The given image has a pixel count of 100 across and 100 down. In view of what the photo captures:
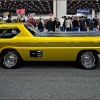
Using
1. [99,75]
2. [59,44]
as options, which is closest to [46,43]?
[59,44]

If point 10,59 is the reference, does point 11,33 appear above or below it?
above

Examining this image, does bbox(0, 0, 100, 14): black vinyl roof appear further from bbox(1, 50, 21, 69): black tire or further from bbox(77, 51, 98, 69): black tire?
bbox(77, 51, 98, 69): black tire

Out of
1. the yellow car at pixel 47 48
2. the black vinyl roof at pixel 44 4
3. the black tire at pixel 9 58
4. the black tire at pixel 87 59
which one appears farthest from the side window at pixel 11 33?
the black vinyl roof at pixel 44 4

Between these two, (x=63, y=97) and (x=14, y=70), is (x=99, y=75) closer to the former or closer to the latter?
(x=63, y=97)

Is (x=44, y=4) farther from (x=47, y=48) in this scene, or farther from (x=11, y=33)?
(x=47, y=48)

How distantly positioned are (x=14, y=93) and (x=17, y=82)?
2.67 feet

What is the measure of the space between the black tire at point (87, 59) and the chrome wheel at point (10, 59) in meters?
2.05

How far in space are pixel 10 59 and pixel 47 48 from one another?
4.20 ft

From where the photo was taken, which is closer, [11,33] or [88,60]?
[88,60]

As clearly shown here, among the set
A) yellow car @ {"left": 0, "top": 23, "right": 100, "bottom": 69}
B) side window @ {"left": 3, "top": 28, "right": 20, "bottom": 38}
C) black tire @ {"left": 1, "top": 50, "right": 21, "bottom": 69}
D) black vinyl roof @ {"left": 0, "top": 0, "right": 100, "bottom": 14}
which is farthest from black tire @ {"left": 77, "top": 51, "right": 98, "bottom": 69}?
black vinyl roof @ {"left": 0, "top": 0, "right": 100, "bottom": 14}

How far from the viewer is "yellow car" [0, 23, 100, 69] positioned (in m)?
6.57

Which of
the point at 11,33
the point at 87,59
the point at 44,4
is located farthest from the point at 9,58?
the point at 44,4

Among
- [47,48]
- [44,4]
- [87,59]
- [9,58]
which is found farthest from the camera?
[44,4]

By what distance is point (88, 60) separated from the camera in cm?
675
